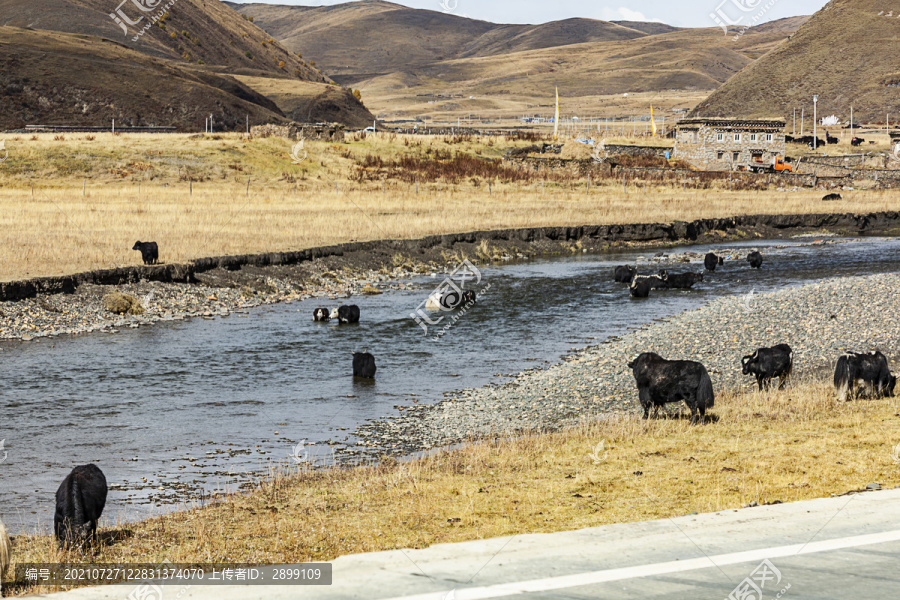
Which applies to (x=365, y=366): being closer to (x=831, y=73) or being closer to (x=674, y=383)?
(x=674, y=383)

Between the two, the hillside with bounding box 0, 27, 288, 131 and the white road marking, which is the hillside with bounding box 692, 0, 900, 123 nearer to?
the hillside with bounding box 0, 27, 288, 131

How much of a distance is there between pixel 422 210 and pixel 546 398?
34.6 m

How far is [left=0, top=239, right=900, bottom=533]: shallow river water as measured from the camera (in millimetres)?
13492

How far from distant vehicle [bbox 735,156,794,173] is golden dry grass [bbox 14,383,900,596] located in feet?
237

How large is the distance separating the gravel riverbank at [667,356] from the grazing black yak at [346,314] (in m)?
7.52

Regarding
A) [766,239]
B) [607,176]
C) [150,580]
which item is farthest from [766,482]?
[607,176]

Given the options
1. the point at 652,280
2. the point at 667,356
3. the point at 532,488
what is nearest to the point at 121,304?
the point at 667,356

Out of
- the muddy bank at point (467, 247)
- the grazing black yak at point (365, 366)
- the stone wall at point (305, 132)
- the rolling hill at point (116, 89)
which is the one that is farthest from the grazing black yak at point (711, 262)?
the rolling hill at point (116, 89)

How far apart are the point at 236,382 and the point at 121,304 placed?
347 inches

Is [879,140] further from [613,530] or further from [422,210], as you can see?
[613,530]

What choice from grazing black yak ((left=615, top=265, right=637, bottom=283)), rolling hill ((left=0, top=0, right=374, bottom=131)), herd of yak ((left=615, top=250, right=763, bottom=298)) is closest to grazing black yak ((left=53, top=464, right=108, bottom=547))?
herd of yak ((left=615, top=250, right=763, bottom=298))

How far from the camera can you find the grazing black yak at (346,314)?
88.1ft

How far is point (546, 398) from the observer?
17.7 m

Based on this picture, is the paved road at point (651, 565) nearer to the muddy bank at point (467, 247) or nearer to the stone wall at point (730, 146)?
the muddy bank at point (467, 247)
